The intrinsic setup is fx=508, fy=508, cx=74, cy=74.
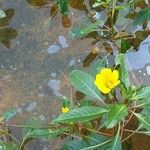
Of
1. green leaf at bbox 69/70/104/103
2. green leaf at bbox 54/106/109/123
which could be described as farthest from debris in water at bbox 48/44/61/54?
green leaf at bbox 54/106/109/123

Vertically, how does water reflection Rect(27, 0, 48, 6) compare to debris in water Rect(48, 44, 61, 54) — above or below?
above

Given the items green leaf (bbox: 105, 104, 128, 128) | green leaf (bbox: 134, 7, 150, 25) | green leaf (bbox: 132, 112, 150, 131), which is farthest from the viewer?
green leaf (bbox: 134, 7, 150, 25)

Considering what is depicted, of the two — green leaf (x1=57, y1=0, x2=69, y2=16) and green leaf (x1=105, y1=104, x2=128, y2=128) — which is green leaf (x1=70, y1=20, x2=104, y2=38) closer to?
green leaf (x1=57, y1=0, x2=69, y2=16)

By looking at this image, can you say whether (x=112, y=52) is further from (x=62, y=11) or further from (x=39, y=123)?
(x=39, y=123)

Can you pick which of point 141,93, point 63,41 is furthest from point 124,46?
point 141,93

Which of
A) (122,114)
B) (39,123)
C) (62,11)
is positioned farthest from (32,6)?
(122,114)

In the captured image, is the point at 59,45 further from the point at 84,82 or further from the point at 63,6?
the point at 84,82
